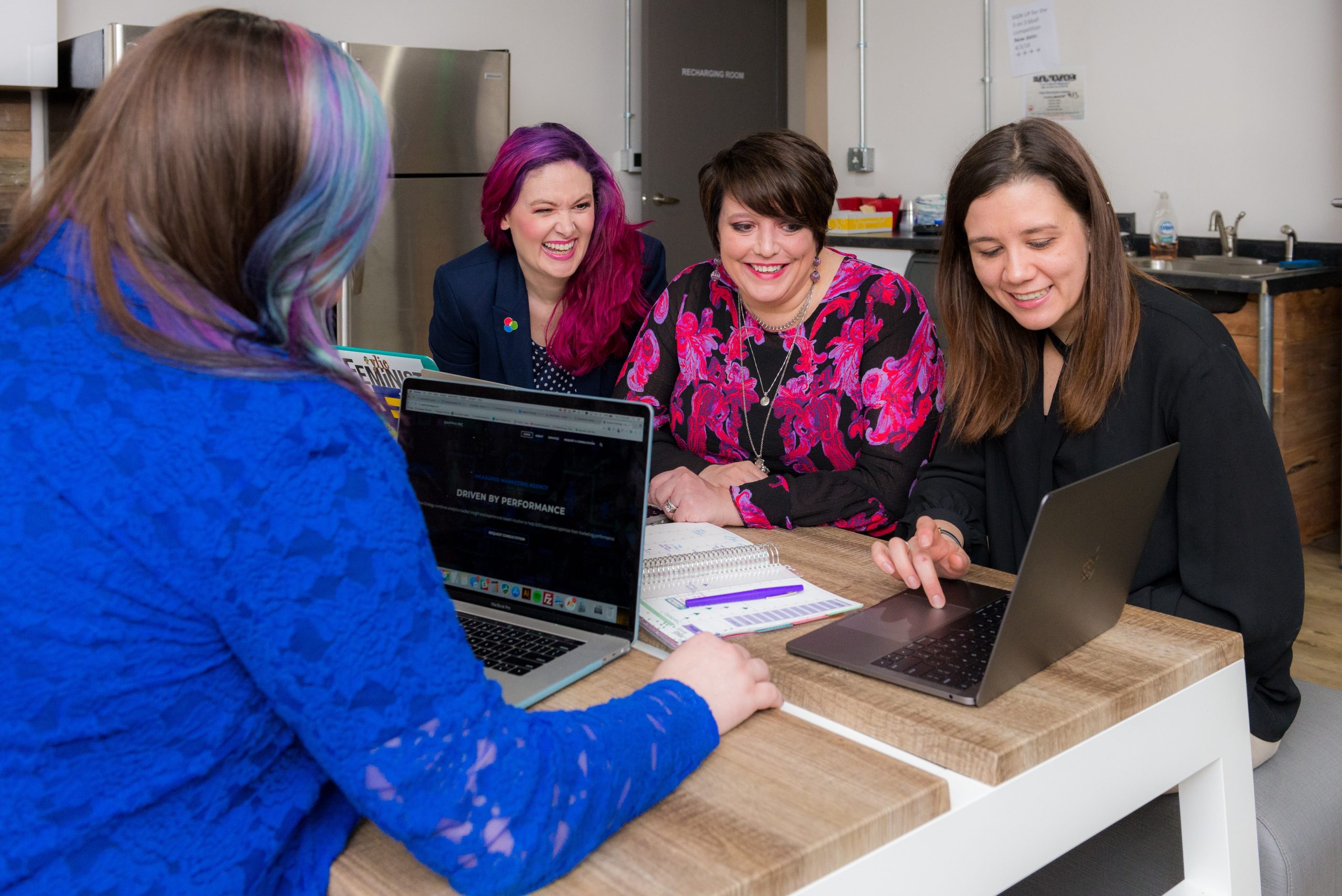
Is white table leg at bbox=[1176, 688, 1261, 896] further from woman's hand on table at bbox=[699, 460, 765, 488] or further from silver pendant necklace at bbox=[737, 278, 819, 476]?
silver pendant necklace at bbox=[737, 278, 819, 476]

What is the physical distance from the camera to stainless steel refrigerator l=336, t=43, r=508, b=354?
441 centimetres

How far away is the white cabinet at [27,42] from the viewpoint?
3811 millimetres

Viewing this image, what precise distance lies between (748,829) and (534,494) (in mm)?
499

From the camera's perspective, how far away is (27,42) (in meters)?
3.86

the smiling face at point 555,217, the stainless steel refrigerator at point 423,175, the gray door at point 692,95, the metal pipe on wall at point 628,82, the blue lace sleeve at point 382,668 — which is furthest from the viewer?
the metal pipe on wall at point 628,82

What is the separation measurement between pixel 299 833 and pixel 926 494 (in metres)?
1.10

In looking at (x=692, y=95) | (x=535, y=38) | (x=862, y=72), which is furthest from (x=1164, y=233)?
(x=535, y=38)

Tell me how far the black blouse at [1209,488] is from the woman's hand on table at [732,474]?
0.34 metres

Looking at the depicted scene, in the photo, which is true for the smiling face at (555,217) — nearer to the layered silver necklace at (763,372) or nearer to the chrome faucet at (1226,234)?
the layered silver necklace at (763,372)

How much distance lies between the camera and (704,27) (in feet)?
18.3

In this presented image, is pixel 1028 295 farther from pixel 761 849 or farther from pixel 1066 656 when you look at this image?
pixel 761 849

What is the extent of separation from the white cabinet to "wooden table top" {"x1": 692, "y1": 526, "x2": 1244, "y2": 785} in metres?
3.79

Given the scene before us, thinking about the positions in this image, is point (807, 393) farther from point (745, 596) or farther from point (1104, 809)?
point (1104, 809)

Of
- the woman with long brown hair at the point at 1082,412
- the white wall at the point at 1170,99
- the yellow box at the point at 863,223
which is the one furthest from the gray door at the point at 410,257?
the woman with long brown hair at the point at 1082,412
